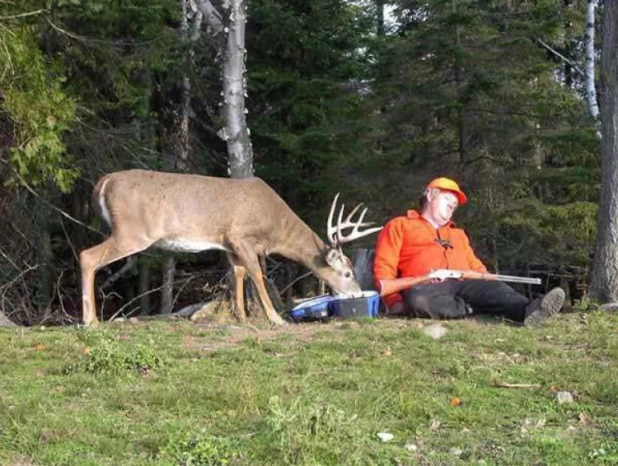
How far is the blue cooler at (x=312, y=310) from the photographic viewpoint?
8.84 meters

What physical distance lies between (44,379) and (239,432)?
168 centimetres

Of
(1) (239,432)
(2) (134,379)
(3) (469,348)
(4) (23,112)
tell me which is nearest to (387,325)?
(3) (469,348)

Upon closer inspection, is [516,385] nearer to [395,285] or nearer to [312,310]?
[395,285]

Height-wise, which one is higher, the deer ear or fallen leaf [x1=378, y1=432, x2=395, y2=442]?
the deer ear

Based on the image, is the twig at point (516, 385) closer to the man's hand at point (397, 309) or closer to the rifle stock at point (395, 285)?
the man's hand at point (397, 309)

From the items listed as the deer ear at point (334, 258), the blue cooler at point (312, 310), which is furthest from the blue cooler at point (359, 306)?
the deer ear at point (334, 258)

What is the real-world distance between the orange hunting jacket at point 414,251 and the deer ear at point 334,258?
39.7 inches

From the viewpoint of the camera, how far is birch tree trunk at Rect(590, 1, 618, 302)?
28.5 feet

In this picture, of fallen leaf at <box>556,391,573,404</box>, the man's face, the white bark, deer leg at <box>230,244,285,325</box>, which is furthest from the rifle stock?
the white bark

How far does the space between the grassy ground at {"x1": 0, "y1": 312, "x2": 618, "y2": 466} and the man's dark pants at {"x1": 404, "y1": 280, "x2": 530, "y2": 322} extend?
0.97 metres

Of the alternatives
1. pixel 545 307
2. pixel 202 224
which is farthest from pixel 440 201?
pixel 202 224

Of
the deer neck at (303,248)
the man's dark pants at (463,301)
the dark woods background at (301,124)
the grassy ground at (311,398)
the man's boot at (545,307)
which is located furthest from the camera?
the dark woods background at (301,124)

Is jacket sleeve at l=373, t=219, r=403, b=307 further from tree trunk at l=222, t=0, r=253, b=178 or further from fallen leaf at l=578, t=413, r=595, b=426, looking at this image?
fallen leaf at l=578, t=413, r=595, b=426

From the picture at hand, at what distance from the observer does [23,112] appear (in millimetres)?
9727
